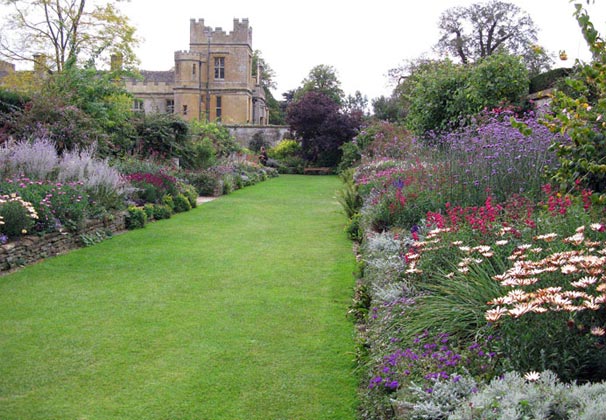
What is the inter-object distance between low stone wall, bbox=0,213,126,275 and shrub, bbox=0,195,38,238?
14 centimetres

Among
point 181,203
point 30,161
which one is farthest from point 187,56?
point 30,161

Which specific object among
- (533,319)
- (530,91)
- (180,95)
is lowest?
(533,319)

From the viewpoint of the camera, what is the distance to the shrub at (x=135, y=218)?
10.3 metres

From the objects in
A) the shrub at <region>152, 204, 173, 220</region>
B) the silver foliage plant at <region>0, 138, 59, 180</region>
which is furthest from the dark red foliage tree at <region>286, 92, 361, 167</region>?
the silver foliage plant at <region>0, 138, 59, 180</region>

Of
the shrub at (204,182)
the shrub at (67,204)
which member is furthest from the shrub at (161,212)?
the shrub at (204,182)

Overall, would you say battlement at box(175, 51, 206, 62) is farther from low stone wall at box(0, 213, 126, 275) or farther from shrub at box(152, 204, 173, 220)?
low stone wall at box(0, 213, 126, 275)

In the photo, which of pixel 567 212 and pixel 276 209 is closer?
pixel 567 212

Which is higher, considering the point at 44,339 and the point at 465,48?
the point at 465,48

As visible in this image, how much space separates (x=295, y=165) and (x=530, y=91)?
19638 millimetres

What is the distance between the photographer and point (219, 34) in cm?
4556

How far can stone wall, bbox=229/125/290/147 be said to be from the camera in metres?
36.0

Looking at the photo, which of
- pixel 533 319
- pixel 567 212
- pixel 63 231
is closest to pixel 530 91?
pixel 567 212

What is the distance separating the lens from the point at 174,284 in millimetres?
6387

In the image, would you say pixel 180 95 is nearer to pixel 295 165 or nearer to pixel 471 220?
pixel 295 165
